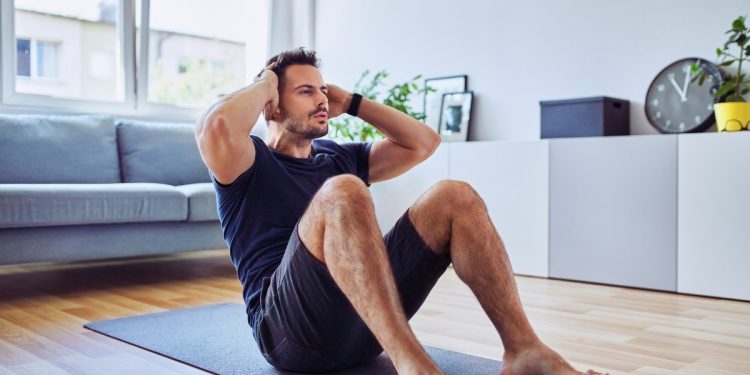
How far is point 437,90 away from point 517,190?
1021 mm

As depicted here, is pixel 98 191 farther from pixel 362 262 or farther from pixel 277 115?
pixel 362 262

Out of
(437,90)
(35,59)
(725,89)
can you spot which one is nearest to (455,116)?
(437,90)

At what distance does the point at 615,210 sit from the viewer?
11.5 ft

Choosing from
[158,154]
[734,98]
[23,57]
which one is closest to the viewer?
[734,98]

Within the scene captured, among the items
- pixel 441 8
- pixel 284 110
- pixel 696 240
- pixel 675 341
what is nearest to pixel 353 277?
pixel 284 110

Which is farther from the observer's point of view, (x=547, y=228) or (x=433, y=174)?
(x=433, y=174)

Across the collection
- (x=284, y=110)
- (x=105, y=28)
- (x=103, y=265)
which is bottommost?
(x=103, y=265)

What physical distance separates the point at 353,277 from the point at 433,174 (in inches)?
114

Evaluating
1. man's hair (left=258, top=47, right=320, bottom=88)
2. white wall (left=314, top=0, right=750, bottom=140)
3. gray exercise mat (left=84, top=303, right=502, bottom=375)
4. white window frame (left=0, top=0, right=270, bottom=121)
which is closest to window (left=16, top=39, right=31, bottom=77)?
white window frame (left=0, top=0, right=270, bottom=121)

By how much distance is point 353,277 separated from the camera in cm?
138

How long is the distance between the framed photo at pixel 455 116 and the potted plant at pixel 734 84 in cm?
136

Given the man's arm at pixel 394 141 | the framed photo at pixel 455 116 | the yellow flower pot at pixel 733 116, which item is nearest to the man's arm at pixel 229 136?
the man's arm at pixel 394 141

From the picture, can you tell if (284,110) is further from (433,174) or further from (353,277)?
(433,174)

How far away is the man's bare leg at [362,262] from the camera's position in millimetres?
1333
